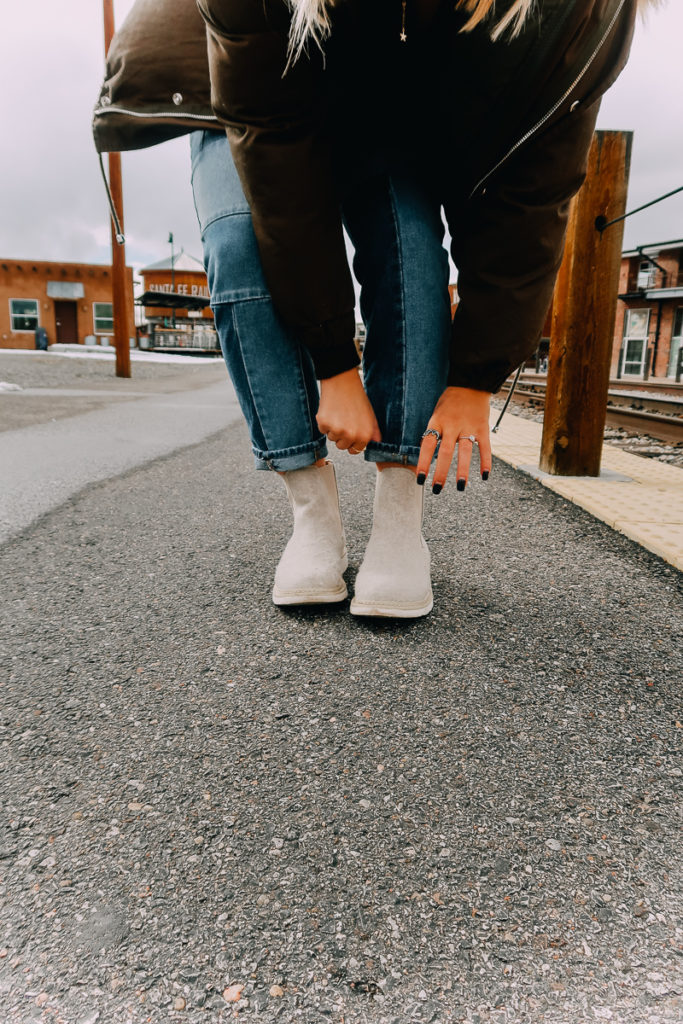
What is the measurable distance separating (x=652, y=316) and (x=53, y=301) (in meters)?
29.2

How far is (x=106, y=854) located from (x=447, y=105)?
1179mm

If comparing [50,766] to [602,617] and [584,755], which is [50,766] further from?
[602,617]

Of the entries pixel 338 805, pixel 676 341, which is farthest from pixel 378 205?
pixel 676 341

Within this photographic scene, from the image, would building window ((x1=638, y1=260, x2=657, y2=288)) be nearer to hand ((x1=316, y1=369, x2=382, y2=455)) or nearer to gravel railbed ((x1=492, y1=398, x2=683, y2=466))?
gravel railbed ((x1=492, y1=398, x2=683, y2=466))

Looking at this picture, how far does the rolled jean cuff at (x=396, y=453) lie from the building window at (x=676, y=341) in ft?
88.5

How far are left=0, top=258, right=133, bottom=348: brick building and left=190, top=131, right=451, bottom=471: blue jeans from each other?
36.1 metres

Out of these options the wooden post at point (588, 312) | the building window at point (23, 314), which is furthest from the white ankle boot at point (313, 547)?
the building window at point (23, 314)

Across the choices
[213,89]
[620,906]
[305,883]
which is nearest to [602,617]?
[620,906]

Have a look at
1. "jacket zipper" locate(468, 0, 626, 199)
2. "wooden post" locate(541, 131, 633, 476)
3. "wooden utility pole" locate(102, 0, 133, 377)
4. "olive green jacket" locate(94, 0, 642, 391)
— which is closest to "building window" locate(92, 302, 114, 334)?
"wooden utility pole" locate(102, 0, 133, 377)

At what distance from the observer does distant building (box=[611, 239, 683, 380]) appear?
82.8ft

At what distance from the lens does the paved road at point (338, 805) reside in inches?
23.1

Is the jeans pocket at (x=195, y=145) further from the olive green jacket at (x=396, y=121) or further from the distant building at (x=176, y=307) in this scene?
the distant building at (x=176, y=307)

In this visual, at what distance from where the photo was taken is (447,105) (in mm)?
1093

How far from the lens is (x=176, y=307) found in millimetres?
34344
